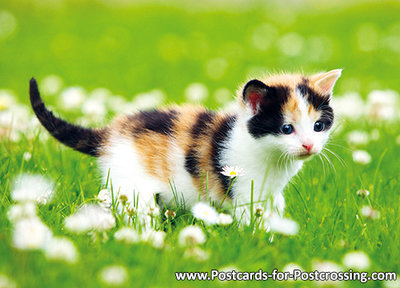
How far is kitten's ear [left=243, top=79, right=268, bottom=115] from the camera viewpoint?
3119 mm

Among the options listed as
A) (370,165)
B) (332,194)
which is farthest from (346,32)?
(332,194)

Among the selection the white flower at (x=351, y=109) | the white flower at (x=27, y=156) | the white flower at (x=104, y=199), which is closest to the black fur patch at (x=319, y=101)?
the white flower at (x=104, y=199)

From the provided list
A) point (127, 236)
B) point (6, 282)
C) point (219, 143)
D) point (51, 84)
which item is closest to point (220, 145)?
point (219, 143)

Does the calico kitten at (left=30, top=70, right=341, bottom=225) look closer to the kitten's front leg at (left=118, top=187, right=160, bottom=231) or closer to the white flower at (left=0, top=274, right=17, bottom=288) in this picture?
the kitten's front leg at (left=118, top=187, right=160, bottom=231)

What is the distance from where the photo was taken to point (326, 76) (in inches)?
133

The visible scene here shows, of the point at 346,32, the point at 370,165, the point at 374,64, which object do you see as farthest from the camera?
the point at 346,32

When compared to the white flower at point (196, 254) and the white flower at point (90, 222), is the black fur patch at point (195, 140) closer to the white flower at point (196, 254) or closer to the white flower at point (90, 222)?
the white flower at point (90, 222)

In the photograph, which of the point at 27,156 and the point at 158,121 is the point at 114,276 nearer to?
the point at 158,121

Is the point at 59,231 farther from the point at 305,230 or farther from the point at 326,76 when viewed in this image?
the point at 326,76

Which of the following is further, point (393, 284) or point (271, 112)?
point (271, 112)

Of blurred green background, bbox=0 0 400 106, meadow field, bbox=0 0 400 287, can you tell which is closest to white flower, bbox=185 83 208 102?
meadow field, bbox=0 0 400 287

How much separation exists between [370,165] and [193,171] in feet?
6.01

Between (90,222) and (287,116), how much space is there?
1302mm

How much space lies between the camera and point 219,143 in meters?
3.45
